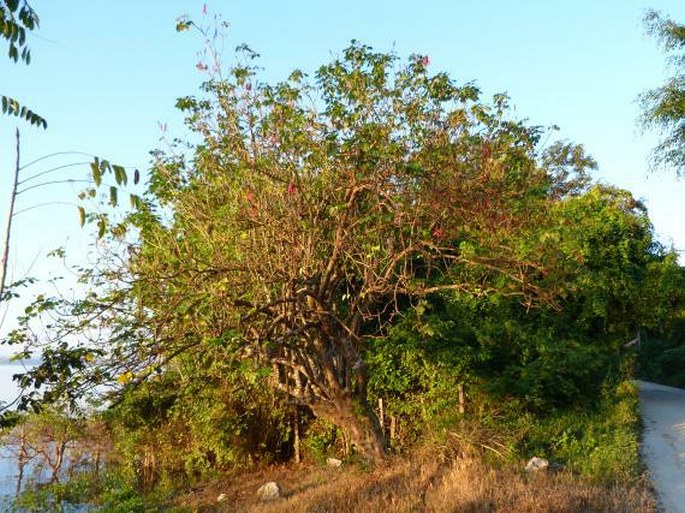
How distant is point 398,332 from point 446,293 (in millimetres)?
2327

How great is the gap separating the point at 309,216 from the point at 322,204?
0.27 meters

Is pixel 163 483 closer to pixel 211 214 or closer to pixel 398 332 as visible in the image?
pixel 398 332

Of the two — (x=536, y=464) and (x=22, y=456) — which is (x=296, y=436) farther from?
(x=22, y=456)

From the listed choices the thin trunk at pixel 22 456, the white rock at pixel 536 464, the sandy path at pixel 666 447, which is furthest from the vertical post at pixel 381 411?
the thin trunk at pixel 22 456

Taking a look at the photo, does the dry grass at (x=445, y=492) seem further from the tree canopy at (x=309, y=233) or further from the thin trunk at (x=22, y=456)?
the thin trunk at (x=22, y=456)

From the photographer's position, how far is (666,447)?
12.3m

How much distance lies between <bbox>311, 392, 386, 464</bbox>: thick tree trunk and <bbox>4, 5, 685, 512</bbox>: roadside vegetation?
34mm

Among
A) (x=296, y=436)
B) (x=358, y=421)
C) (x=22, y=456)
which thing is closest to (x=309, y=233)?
(x=358, y=421)

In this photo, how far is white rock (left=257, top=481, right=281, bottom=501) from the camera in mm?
10988

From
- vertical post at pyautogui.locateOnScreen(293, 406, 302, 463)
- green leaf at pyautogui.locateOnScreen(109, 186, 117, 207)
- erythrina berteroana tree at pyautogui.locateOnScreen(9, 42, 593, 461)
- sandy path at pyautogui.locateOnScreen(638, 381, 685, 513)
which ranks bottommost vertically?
sandy path at pyautogui.locateOnScreen(638, 381, 685, 513)

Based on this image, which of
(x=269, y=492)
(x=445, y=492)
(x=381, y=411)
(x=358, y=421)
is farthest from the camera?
(x=381, y=411)

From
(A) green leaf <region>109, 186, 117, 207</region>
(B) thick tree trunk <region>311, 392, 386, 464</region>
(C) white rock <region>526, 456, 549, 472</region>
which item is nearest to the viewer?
(A) green leaf <region>109, 186, 117, 207</region>

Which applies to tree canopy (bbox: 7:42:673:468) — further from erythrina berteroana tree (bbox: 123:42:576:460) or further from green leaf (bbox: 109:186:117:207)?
green leaf (bbox: 109:186:117:207)

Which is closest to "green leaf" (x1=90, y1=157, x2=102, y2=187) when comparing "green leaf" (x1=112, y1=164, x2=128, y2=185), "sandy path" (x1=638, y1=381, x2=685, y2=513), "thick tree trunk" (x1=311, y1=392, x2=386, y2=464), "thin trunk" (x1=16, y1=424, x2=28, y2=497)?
"green leaf" (x1=112, y1=164, x2=128, y2=185)
